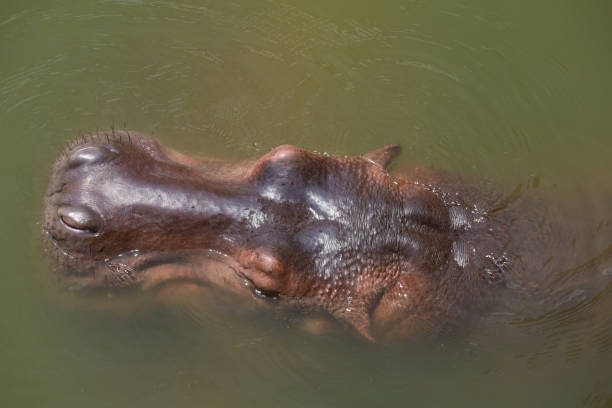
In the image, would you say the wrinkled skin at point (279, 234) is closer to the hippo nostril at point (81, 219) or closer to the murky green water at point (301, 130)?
the hippo nostril at point (81, 219)

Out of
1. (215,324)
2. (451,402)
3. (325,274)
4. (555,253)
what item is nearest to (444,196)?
(555,253)

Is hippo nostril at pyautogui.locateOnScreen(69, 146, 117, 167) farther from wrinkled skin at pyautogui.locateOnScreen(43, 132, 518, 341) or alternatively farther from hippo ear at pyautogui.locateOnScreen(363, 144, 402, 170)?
hippo ear at pyautogui.locateOnScreen(363, 144, 402, 170)

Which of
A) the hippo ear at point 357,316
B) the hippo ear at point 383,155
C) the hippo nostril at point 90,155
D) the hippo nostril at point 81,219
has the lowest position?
the hippo ear at point 357,316

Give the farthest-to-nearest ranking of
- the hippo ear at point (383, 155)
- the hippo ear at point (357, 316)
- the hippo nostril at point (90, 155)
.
A: the hippo ear at point (383, 155), the hippo ear at point (357, 316), the hippo nostril at point (90, 155)

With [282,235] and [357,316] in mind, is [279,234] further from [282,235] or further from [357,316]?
[357,316]

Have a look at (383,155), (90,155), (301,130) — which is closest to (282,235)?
(90,155)

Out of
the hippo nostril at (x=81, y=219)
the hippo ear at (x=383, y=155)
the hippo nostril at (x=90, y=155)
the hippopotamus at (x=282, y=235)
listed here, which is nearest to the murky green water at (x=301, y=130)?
the hippopotamus at (x=282, y=235)

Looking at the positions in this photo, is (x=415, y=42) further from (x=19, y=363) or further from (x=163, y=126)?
(x=19, y=363)
